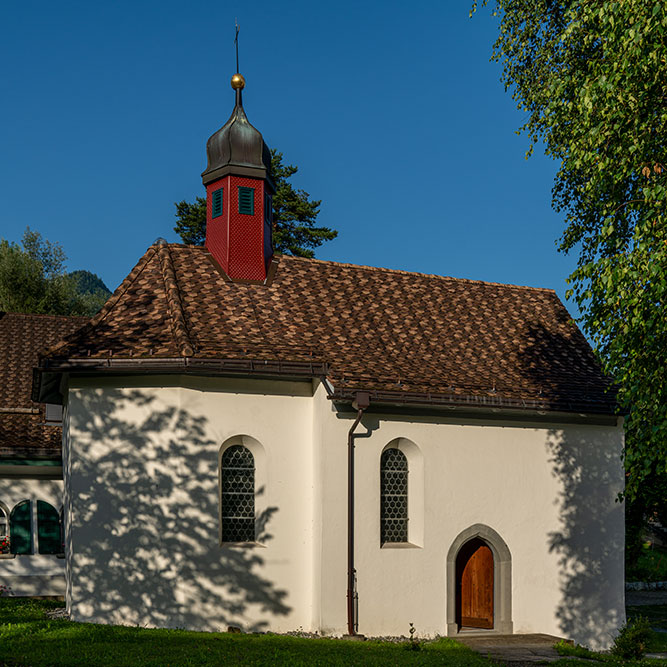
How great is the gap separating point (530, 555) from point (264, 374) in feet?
20.8

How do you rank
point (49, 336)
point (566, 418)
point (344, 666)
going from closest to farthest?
point (344, 666) → point (566, 418) → point (49, 336)

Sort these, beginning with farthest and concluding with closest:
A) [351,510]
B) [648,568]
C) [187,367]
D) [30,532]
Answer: [648,568]
[30,532]
[351,510]
[187,367]

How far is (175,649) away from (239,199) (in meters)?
10.2

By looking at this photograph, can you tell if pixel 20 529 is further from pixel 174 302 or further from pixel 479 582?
pixel 479 582

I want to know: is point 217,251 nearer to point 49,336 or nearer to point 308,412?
point 308,412

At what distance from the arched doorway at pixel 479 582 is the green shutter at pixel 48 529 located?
30.2ft

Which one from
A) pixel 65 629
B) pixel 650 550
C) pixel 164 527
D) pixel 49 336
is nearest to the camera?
pixel 65 629

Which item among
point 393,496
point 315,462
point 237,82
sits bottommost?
point 393,496

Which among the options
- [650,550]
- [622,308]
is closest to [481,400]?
[622,308]

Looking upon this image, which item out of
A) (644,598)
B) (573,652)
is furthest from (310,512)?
(644,598)

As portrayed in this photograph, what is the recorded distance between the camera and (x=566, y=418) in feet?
57.1

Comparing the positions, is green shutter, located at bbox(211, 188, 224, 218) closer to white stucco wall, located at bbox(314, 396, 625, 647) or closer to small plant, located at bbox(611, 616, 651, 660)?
white stucco wall, located at bbox(314, 396, 625, 647)

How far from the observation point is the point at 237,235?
1850 cm

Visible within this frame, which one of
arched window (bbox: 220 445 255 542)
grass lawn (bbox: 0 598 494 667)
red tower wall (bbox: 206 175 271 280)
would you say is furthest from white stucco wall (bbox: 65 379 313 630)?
red tower wall (bbox: 206 175 271 280)
